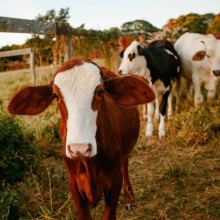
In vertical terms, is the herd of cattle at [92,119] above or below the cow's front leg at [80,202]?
above

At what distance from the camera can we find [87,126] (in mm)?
2127

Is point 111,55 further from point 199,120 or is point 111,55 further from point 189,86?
point 199,120

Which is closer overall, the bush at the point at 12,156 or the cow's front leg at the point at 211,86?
the bush at the point at 12,156

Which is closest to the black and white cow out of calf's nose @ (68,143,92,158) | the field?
the field

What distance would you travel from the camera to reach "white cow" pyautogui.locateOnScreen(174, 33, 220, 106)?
6512 millimetres

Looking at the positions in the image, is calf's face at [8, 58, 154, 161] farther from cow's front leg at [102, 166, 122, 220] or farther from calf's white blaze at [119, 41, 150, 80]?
calf's white blaze at [119, 41, 150, 80]

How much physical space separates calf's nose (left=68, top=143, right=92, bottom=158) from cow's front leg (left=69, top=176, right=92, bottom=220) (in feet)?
2.18

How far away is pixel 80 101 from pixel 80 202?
A: 901 mm

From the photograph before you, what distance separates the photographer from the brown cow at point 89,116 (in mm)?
2123

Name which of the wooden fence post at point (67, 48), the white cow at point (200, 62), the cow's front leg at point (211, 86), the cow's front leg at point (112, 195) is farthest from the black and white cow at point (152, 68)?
the cow's front leg at point (112, 195)

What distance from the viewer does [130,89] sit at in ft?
8.11

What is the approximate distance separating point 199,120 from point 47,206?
2.98 metres

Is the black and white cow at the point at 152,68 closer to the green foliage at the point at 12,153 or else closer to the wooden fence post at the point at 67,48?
the wooden fence post at the point at 67,48

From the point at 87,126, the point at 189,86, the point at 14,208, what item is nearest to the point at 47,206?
the point at 14,208
